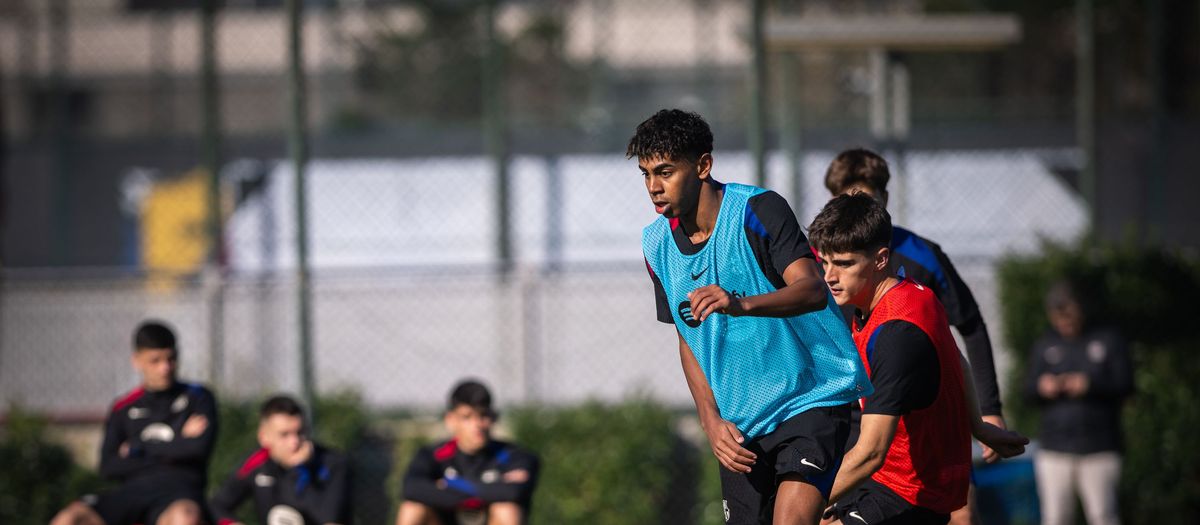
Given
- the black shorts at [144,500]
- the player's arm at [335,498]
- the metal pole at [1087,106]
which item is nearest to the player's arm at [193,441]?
the black shorts at [144,500]

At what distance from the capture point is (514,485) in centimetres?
675

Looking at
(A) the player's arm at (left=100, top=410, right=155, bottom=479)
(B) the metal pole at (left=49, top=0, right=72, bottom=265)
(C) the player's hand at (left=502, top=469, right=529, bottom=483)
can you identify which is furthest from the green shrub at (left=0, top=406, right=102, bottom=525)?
(C) the player's hand at (left=502, top=469, right=529, bottom=483)

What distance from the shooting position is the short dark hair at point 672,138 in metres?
3.90

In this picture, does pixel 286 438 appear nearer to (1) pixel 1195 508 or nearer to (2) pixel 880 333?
(2) pixel 880 333

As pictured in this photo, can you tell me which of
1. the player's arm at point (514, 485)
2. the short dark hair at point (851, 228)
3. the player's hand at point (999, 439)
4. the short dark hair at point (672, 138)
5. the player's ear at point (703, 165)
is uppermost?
the short dark hair at point (672, 138)

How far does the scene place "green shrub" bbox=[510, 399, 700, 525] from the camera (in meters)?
8.36

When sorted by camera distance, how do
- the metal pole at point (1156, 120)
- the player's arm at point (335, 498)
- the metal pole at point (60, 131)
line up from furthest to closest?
the metal pole at point (60, 131) → the metal pole at point (1156, 120) → the player's arm at point (335, 498)

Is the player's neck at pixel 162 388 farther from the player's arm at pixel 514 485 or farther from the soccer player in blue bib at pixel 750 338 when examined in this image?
the soccer player in blue bib at pixel 750 338

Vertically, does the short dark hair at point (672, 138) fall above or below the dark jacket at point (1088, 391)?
above

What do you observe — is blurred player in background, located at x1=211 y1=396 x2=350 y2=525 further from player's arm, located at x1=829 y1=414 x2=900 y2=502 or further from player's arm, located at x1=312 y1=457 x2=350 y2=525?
player's arm, located at x1=829 y1=414 x2=900 y2=502

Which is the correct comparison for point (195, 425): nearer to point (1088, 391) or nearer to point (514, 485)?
point (514, 485)

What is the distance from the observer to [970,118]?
423 inches

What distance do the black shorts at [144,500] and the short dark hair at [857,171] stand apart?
375 cm

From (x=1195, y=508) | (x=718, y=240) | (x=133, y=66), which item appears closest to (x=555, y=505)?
(x=1195, y=508)
